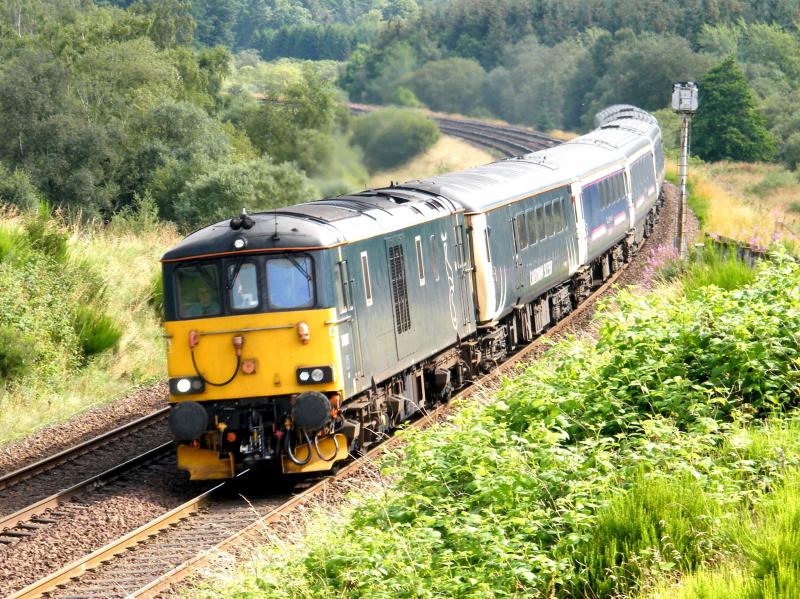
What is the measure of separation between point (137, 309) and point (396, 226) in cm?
954

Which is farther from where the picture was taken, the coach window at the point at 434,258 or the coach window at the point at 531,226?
the coach window at the point at 531,226

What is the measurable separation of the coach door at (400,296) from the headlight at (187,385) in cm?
259

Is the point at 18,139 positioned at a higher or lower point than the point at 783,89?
higher

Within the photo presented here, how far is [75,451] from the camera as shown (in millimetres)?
14367

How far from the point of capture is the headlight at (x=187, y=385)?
12.1m

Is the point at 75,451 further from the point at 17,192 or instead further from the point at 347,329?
the point at 17,192

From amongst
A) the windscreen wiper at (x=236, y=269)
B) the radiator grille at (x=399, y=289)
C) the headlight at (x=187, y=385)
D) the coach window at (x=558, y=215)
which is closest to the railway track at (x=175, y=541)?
the headlight at (x=187, y=385)

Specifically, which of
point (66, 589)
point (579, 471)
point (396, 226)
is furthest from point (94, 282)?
point (579, 471)

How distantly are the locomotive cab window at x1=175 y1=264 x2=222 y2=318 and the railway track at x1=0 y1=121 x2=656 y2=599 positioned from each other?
6.17ft

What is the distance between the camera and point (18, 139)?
127 ft

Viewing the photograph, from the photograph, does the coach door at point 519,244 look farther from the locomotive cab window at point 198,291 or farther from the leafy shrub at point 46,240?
the leafy shrub at point 46,240

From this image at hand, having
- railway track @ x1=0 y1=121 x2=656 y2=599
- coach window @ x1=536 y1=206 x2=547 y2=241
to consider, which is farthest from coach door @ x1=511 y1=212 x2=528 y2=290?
railway track @ x1=0 y1=121 x2=656 y2=599

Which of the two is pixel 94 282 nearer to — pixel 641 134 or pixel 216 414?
pixel 216 414

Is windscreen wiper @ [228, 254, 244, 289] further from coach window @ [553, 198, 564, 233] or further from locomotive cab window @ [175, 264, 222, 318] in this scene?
coach window @ [553, 198, 564, 233]
